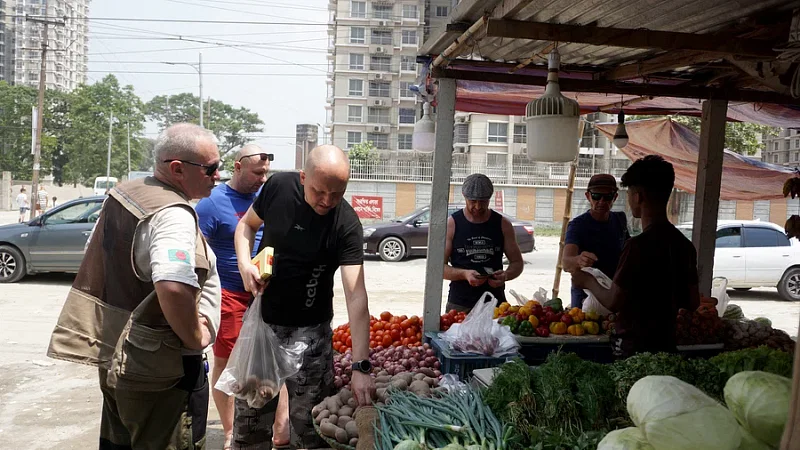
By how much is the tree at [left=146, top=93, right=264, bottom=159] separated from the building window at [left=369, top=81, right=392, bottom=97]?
22365mm

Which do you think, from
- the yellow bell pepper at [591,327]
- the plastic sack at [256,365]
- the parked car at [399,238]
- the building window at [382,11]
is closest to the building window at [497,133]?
the building window at [382,11]

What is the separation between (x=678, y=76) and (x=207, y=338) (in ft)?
16.1

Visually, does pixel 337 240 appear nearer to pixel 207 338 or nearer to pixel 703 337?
pixel 207 338

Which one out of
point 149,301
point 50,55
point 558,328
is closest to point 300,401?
point 149,301

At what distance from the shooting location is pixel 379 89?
66.1 meters

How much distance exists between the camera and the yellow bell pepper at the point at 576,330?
4.50 meters

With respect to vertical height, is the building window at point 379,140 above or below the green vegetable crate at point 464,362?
above

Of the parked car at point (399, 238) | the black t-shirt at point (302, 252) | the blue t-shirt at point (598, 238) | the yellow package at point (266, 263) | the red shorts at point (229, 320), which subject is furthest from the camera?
the parked car at point (399, 238)

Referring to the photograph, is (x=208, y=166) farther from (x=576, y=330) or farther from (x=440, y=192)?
(x=576, y=330)

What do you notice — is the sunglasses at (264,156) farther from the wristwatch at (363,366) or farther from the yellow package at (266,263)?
the wristwatch at (363,366)

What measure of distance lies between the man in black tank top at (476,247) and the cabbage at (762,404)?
327cm

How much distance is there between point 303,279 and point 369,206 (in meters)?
30.6

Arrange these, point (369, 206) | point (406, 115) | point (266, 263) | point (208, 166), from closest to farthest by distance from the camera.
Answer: point (208, 166) → point (266, 263) → point (369, 206) → point (406, 115)

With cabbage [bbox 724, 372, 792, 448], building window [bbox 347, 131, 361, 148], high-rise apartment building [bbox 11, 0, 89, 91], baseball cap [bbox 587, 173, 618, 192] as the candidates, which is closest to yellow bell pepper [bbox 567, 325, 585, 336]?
baseball cap [bbox 587, 173, 618, 192]
